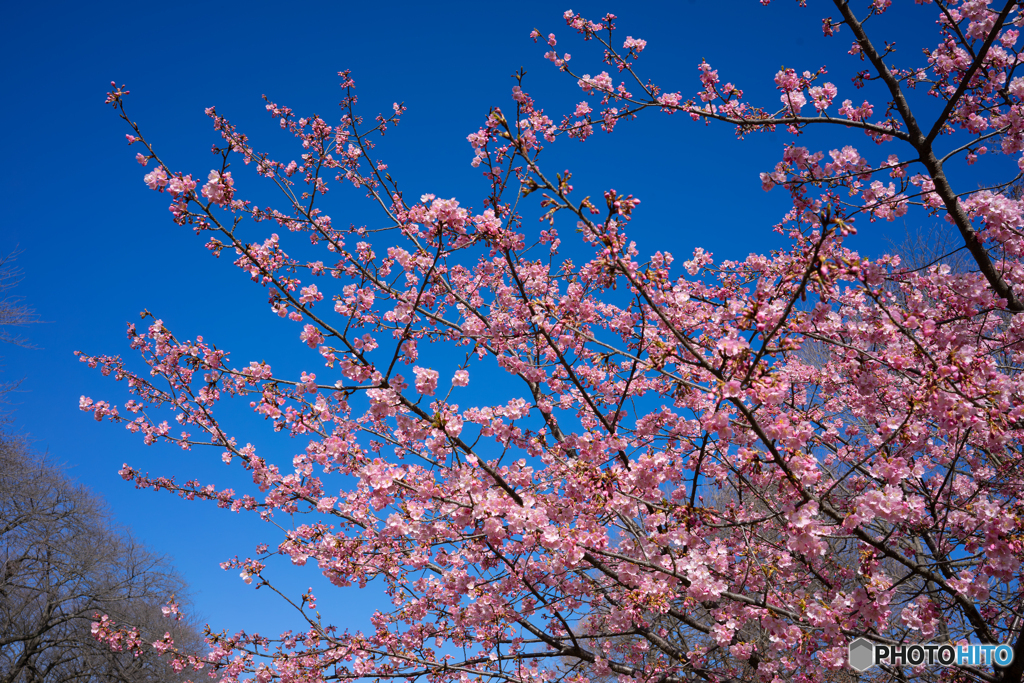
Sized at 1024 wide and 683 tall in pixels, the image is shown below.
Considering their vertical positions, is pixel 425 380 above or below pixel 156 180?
below

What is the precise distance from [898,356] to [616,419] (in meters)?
2.40

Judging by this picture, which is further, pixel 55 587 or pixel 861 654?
pixel 55 587

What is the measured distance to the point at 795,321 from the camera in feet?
9.96

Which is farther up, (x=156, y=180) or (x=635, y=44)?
(x=635, y=44)

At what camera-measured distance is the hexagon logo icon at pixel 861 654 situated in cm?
377

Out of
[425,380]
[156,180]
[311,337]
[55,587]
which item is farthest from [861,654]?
[55,587]

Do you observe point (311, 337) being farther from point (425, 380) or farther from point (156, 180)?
point (156, 180)

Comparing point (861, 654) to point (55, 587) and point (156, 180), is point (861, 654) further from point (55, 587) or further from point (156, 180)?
point (55, 587)

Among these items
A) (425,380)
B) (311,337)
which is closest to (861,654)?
(425,380)

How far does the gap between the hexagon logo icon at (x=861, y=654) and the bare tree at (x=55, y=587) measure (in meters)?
16.2

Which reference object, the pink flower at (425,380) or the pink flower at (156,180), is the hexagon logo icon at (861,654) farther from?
the pink flower at (156,180)

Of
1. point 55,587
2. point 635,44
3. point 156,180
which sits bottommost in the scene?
point 55,587

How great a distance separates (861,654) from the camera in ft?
12.5

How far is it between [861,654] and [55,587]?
19.6m
